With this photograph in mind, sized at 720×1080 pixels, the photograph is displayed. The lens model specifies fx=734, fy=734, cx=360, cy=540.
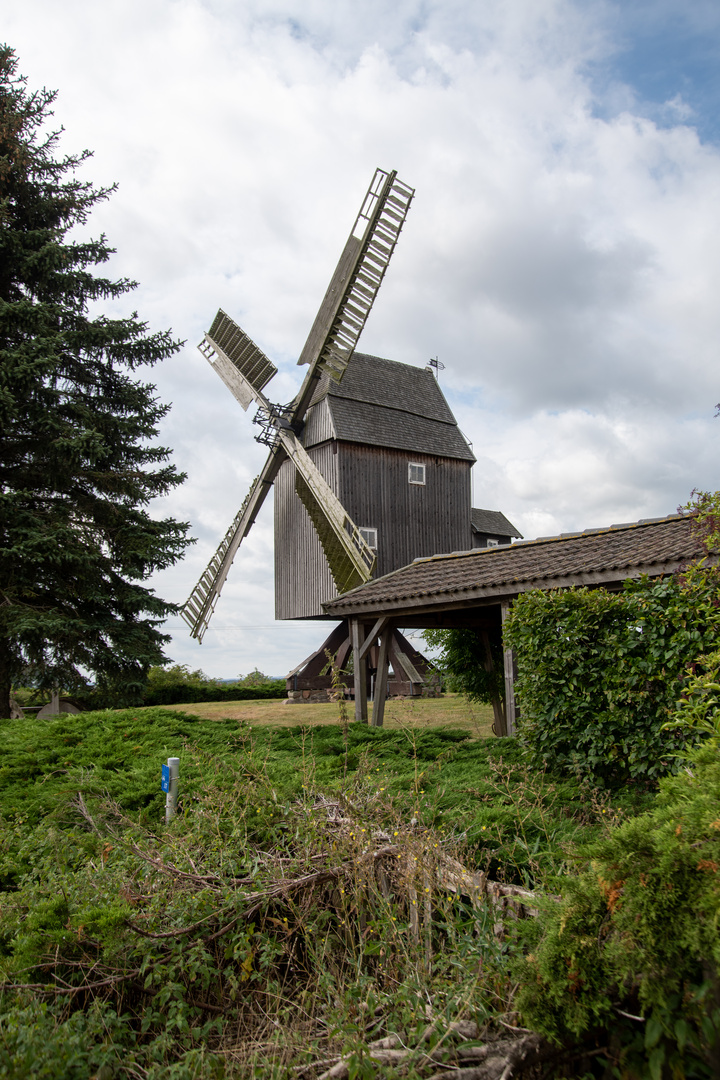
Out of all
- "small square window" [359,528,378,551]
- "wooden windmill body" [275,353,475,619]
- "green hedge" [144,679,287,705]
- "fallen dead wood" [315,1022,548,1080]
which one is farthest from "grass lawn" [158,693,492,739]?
"fallen dead wood" [315,1022,548,1080]

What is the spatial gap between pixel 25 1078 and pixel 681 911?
9.12 feet

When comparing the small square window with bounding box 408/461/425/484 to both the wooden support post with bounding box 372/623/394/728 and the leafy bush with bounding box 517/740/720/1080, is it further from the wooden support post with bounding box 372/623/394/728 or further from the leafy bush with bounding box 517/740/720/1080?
the leafy bush with bounding box 517/740/720/1080

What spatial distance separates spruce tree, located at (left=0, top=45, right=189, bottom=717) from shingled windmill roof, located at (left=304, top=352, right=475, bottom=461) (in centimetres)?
490

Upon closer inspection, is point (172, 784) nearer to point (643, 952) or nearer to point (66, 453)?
point (643, 952)

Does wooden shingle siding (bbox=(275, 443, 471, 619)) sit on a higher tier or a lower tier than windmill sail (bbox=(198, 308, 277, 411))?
lower

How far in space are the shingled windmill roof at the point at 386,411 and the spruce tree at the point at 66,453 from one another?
16.1ft

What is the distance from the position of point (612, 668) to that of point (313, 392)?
55.2 feet

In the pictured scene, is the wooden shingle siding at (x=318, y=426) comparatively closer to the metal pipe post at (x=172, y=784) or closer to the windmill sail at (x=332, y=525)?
the windmill sail at (x=332, y=525)

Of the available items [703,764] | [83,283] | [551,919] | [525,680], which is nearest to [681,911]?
Result: [551,919]

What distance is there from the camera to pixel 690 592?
19.4 feet

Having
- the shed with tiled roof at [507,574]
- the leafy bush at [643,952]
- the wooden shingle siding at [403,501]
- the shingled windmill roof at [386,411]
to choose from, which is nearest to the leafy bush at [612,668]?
the shed with tiled roof at [507,574]

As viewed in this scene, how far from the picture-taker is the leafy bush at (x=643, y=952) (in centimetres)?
252

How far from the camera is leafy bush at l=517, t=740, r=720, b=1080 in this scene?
252 cm

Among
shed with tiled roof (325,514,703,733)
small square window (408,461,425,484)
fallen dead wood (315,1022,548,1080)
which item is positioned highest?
small square window (408,461,425,484)
